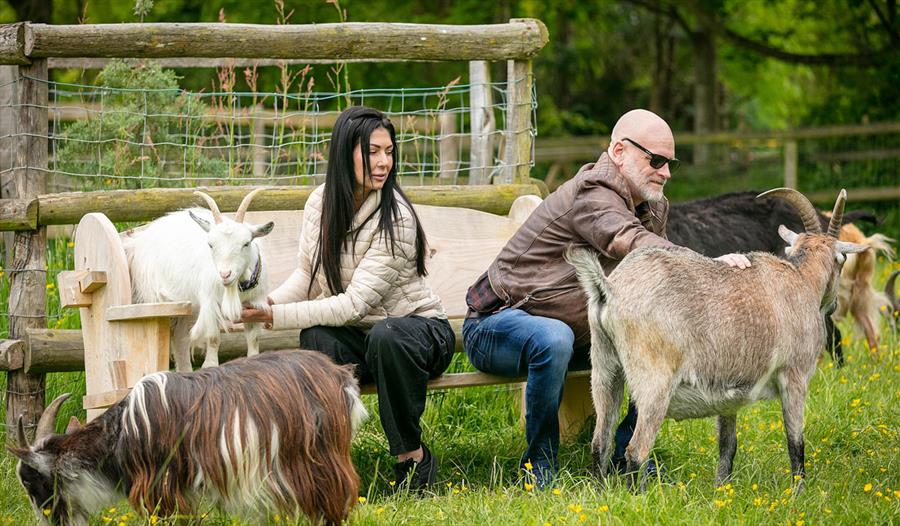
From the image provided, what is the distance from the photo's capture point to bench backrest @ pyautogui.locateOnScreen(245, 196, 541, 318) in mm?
5824

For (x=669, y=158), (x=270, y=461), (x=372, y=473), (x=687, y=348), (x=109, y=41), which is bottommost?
(x=372, y=473)

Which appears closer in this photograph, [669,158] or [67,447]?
[67,447]

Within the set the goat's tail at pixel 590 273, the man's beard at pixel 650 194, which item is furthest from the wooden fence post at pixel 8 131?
the man's beard at pixel 650 194

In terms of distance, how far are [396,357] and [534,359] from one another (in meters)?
0.61

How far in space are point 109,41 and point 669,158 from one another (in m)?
2.72

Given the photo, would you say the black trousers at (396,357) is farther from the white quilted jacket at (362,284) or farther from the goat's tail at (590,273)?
the goat's tail at (590,273)

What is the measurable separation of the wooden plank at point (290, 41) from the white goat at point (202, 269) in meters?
0.87

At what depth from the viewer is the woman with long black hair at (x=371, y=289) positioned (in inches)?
189

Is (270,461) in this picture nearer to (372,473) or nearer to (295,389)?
(295,389)

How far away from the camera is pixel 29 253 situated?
530cm

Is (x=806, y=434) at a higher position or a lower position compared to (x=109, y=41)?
lower

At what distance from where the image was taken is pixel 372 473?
5.46 m

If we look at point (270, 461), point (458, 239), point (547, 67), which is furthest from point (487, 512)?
Result: point (547, 67)

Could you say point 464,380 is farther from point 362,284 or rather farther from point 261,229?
point 261,229
